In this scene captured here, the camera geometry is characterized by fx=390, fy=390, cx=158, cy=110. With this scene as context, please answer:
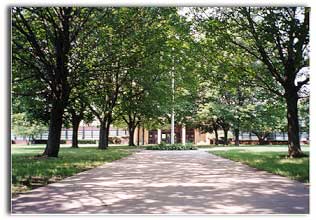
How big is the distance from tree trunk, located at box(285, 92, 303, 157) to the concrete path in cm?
61

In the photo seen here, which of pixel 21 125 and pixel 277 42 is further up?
pixel 277 42

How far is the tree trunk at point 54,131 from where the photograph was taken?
1040 cm

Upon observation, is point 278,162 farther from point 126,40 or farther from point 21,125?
point 21,125

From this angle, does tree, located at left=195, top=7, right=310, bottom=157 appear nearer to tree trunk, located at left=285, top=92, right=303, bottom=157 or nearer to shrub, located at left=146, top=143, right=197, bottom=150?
tree trunk, located at left=285, top=92, right=303, bottom=157

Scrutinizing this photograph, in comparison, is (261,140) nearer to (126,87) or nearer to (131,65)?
(131,65)

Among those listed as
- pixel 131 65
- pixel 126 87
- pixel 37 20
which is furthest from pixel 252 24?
pixel 126 87

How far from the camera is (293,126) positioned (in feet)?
23.9

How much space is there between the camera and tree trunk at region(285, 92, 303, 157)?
7266mm

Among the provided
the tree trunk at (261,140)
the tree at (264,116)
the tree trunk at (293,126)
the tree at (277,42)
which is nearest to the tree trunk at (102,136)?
the tree at (264,116)

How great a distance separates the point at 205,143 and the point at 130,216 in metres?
14.2

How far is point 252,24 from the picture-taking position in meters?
8.77

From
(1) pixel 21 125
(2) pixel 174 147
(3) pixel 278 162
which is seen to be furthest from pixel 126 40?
(2) pixel 174 147

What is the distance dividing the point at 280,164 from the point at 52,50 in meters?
6.39

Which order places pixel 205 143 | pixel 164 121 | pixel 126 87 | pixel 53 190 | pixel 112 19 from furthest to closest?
pixel 164 121, pixel 205 143, pixel 126 87, pixel 112 19, pixel 53 190
